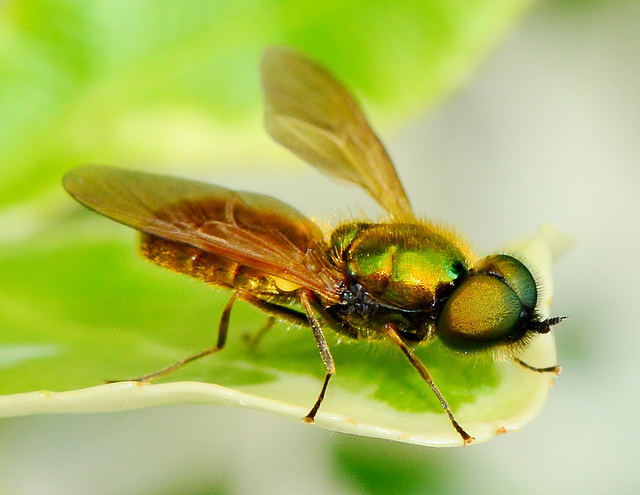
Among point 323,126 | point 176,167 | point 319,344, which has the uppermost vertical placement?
point 323,126

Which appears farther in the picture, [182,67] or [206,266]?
[182,67]

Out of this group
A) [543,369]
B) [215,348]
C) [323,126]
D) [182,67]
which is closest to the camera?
[543,369]

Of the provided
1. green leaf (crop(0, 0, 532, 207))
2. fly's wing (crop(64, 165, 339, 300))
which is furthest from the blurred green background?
fly's wing (crop(64, 165, 339, 300))

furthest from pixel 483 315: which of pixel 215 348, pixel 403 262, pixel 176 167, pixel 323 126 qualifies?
pixel 176 167

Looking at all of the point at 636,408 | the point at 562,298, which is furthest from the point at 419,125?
the point at 636,408

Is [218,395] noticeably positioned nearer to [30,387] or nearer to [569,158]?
[30,387]

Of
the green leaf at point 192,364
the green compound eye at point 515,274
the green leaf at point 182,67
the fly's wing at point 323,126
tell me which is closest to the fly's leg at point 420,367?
the green leaf at point 192,364

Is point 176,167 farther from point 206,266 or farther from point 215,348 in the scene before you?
point 215,348
